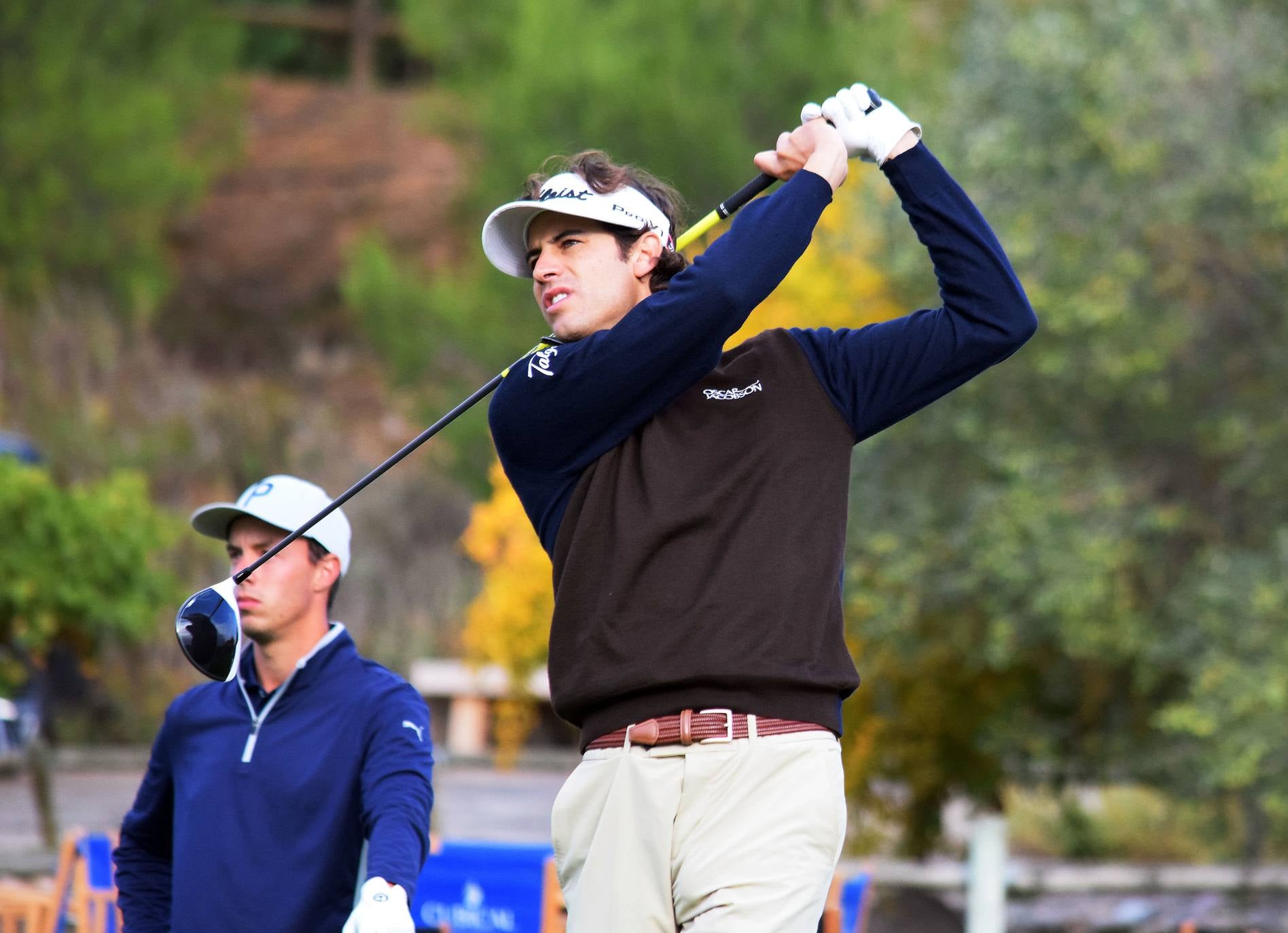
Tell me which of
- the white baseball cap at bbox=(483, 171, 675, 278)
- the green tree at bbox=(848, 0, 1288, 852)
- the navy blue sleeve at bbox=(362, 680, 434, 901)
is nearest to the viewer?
the white baseball cap at bbox=(483, 171, 675, 278)

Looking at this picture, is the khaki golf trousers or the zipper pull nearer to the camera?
the khaki golf trousers

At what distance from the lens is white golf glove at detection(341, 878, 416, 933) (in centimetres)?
290

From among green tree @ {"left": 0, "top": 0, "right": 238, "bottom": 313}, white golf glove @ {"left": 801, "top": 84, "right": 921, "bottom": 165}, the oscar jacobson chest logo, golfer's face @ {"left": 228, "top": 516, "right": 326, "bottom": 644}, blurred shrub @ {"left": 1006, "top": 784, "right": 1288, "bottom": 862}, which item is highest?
green tree @ {"left": 0, "top": 0, "right": 238, "bottom": 313}

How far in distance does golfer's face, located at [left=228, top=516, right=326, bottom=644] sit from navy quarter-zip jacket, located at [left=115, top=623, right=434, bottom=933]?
0.10 m

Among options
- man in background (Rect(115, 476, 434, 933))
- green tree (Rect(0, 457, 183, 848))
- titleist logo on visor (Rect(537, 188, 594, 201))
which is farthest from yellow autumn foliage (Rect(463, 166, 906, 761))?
titleist logo on visor (Rect(537, 188, 594, 201))

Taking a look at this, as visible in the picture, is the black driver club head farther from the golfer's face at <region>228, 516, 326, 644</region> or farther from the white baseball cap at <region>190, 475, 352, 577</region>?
the white baseball cap at <region>190, 475, 352, 577</region>

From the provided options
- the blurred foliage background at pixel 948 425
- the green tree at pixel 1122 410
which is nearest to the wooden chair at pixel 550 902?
the blurred foliage background at pixel 948 425

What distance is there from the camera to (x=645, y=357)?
108 inches

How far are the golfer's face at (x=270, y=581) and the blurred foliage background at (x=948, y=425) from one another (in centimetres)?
365

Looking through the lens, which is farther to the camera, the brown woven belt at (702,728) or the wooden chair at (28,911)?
the wooden chair at (28,911)

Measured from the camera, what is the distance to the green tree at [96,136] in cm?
2273

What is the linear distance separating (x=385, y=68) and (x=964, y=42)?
77.7 feet

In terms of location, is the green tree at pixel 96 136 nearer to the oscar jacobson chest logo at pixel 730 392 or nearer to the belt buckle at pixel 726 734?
the oscar jacobson chest logo at pixel 730 392

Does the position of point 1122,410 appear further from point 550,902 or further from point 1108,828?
point 1108,828
